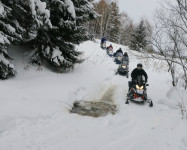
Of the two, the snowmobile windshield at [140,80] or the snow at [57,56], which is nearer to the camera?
the snowmobile windshield at [140,80]

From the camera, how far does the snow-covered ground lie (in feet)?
15.2

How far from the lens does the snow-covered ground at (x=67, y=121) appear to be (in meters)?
4.64

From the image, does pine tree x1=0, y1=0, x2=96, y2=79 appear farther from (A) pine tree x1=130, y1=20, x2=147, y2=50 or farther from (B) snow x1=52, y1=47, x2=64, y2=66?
(A) pine tree x1=130, y1=20, x2=147, y2=50

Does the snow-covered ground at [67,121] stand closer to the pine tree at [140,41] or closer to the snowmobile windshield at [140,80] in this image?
the snowmobile windshield at [140,80]

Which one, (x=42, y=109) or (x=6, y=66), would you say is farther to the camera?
(x=6, y=66)

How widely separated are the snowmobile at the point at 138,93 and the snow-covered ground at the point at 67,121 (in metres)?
0.24

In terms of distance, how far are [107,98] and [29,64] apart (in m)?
3.57

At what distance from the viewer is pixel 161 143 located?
5055mm

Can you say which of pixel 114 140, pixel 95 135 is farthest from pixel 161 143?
pixel 95 135

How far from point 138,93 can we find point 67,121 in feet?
12.0

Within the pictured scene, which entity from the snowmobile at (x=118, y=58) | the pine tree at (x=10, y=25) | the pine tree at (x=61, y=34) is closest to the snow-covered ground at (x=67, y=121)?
the pine tree at (x=10, y=25)

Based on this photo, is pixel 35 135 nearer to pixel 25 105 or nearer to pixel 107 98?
pixel 25 105

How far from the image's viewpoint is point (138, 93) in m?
8.42

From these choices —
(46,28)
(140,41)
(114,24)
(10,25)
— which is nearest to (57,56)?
(46,28)
